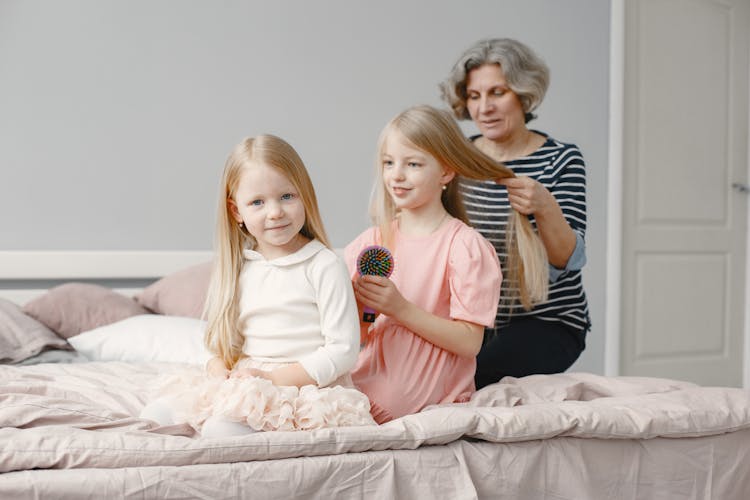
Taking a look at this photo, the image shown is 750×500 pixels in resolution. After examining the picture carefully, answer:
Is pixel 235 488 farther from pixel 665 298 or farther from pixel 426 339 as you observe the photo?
pixel 665 298

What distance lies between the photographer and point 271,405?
1.18 metres

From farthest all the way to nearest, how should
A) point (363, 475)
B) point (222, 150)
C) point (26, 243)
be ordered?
1. point (222, 150)
2. point (26, 243)
3. point (363, 475)

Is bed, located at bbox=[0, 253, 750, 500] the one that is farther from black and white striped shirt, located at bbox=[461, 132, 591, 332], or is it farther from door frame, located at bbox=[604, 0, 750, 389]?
door frame, located at bbox=[604, 0, 750, 389]

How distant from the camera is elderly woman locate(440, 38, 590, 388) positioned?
1.75 m

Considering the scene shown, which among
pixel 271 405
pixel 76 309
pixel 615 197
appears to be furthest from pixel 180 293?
pixel 615 197

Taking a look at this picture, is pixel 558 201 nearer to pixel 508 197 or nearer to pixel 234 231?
pixel 508 197

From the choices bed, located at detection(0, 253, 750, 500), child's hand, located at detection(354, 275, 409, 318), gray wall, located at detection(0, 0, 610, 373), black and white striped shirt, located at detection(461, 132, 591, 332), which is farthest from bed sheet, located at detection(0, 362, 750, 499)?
gray wall, located at detection(0, 0, 610, 373)

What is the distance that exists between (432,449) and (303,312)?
32 cm

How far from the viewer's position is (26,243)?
2.85 meters

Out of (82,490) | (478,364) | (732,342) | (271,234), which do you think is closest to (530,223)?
(478,364)

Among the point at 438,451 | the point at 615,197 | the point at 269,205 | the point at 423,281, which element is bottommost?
the point at 438,451

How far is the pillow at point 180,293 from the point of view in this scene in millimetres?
2564

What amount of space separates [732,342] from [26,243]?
11.1 ft

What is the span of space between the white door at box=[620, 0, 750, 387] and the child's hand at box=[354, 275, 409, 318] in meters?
2.62
